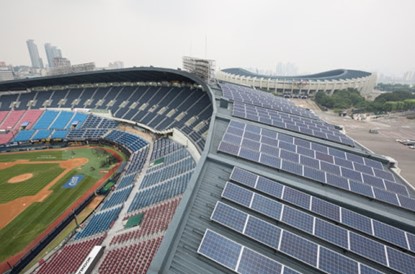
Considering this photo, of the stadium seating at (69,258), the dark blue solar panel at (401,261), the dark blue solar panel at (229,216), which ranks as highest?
the dark blue solar panel at (229,216)

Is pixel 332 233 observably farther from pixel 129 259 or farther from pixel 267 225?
pixel 129 259

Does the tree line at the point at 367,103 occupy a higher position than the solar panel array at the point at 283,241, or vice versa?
the solar panel array at the point at 283,241

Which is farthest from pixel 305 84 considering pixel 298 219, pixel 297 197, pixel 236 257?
pixel 236 257

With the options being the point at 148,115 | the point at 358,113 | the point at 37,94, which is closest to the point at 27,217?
the point at 148,115

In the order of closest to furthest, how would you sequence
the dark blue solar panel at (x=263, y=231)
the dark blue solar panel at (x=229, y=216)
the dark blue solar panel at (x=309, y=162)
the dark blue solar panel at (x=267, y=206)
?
the dark blue solar panel at (x=263, y=231) → the dark blue solar panel at (x=229, y=216) → the dark blue solar panel at (x=267, y=206) → the dark blue solar panel at (x=309, y=162)

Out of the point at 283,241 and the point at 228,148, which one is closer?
the point at 283,241

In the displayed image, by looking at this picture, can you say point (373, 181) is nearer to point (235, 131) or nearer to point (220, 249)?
point (235, 131)

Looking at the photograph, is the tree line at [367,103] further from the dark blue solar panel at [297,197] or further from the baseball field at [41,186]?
the baseball field at [41,186]

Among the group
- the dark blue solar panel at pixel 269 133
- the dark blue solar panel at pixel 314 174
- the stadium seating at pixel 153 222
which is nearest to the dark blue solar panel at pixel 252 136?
the dark blue solar panel at pixel 269 133
